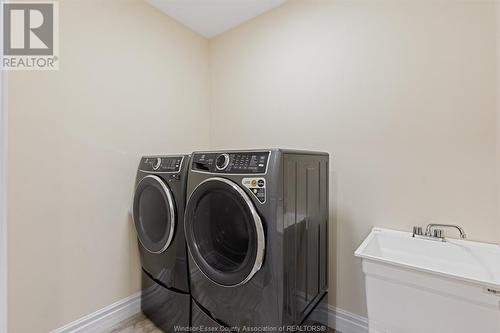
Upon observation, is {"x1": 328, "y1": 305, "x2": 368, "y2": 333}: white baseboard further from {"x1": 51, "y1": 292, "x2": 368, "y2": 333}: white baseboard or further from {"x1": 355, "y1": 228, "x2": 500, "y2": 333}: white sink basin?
{"x1": 355, "y1": 228, "x2": 500, "y2": 333}: white sink basin

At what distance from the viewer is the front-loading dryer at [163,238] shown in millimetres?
1482

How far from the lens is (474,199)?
4.17ft

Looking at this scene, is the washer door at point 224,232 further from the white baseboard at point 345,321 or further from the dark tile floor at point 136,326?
the white baseboard at point 345,321

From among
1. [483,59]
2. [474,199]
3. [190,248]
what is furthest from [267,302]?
[483,59]

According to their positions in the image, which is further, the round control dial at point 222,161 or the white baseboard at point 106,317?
the white baseboard at point 106,317

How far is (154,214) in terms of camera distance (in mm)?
1664

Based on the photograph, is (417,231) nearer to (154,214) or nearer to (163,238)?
(163,238)

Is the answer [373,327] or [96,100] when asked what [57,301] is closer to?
[96,100]

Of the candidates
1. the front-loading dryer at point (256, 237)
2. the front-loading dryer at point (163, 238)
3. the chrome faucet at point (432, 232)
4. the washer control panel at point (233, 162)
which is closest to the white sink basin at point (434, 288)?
the chrome faucet at point (432, 232)

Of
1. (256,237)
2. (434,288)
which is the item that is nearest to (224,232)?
(256,237)

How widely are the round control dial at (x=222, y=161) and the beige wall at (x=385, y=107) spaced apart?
83 cm

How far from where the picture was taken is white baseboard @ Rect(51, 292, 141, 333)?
1.55 meters

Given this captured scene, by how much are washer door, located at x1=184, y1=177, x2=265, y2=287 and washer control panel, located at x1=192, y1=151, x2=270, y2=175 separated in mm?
67

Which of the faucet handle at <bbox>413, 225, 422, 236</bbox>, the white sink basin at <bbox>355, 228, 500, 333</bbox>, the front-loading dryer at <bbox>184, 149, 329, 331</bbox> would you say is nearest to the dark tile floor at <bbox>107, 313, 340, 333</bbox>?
the front-loading dryer at <bbox>184, 149, 329, 331</bbox>
